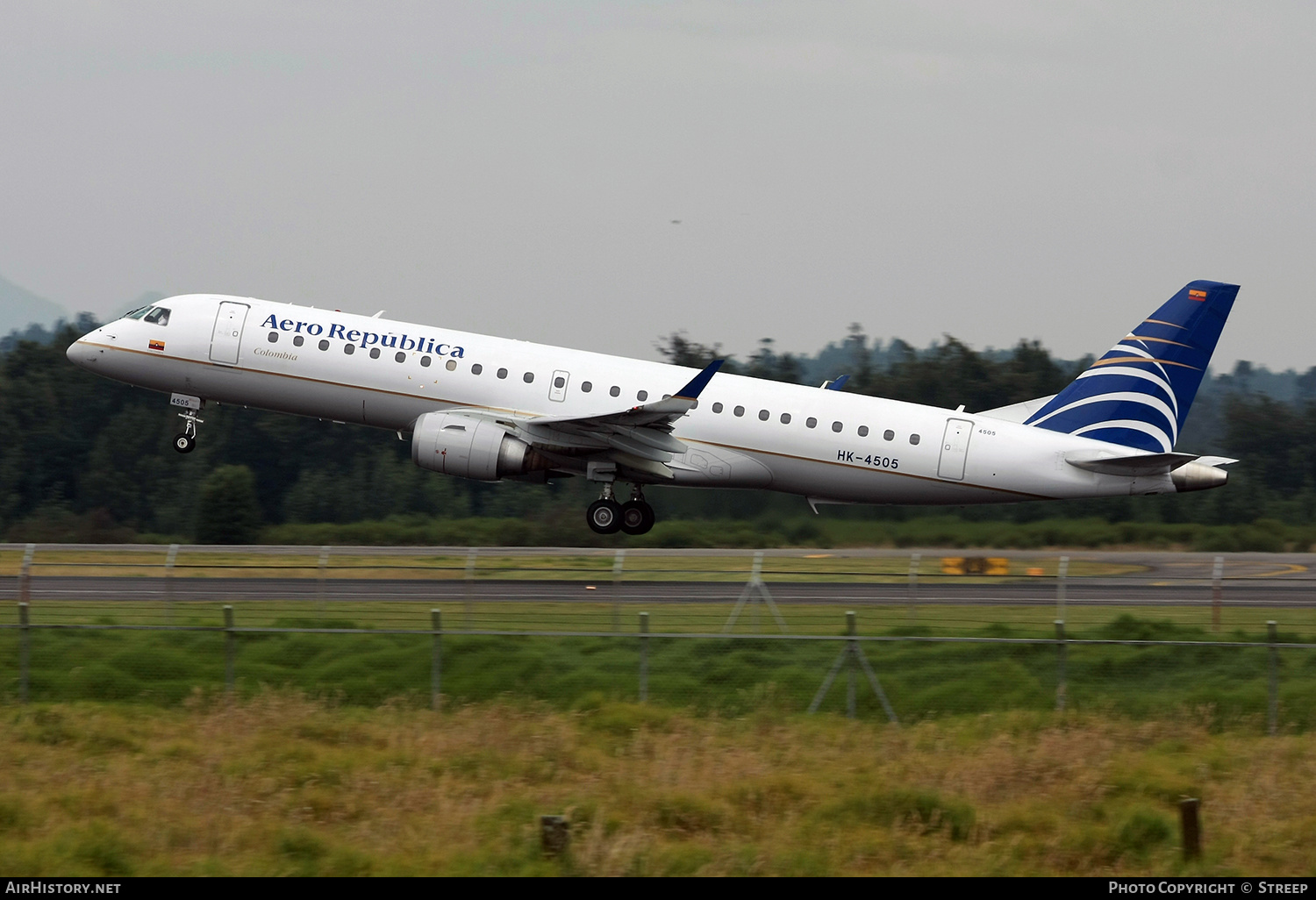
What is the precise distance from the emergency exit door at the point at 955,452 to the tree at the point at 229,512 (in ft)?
63.4

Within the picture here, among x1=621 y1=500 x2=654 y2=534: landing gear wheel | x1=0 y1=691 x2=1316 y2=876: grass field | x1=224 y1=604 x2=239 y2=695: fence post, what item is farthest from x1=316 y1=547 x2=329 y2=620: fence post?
x1=621 y1=500 x2=654 y2=534: landing gear wheel

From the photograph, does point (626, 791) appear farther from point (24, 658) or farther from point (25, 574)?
point (25, 574)

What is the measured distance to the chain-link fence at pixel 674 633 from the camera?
16781 mm

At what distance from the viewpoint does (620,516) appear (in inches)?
1168

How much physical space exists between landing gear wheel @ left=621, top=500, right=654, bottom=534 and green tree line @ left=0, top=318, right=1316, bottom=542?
11.2m

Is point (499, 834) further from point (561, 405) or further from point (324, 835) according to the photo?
point (561, 405)

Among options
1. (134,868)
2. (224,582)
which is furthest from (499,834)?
(224,582)

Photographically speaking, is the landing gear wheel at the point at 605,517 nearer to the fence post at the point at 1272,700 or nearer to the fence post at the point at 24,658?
the fence post at the point at 24,658

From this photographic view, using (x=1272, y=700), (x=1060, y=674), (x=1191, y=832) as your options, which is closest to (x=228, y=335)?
(x=1060, y=674)

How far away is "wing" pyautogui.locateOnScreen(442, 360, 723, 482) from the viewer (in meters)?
27.0

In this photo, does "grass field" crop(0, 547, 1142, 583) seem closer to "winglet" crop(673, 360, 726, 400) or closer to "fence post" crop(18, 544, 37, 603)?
"fence post" crop(18, 544, 37, 603)

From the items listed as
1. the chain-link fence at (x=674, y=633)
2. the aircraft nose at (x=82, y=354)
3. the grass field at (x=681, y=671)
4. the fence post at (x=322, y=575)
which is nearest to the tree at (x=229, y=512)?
the aircraft nose at (x=82, y=354)

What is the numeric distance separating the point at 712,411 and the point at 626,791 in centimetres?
1586
